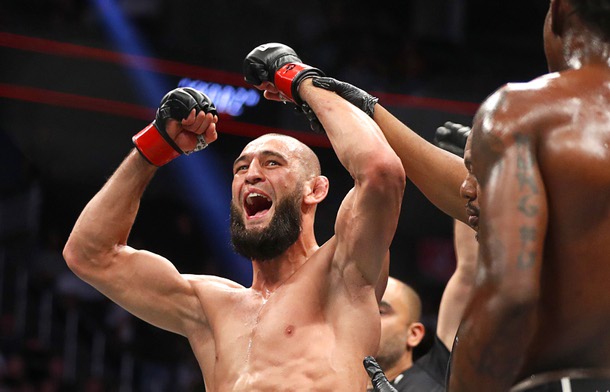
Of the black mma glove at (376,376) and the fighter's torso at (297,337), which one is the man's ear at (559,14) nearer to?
the black mma glove at (376,376)

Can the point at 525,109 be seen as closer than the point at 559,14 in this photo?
Yes

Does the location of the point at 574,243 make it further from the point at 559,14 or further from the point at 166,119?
the point at 166,119

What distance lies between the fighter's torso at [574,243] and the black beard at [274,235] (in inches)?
52.4

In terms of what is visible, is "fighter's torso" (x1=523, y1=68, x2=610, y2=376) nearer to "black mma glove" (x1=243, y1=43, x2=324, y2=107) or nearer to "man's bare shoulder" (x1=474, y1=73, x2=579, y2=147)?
"man's bare shoulder" (x1=474, y1=73, x2=579, y2=147)

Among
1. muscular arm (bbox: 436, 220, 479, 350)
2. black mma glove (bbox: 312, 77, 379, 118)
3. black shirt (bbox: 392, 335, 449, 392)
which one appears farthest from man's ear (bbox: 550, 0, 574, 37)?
black shirt (bbox: 392, 335, 449, 392)

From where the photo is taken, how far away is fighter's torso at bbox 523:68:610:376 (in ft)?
4.03

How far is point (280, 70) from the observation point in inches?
95.6

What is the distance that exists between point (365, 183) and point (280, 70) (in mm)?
409

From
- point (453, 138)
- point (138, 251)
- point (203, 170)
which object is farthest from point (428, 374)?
point (203, 170)

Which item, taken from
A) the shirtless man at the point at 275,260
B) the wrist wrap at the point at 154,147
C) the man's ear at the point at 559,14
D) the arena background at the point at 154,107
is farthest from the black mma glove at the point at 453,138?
the arena background at the point at 154,107

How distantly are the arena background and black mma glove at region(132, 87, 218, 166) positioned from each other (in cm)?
388

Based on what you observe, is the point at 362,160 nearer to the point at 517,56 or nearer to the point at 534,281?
the point at 534,281

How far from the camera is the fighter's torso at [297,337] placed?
225 centimetres

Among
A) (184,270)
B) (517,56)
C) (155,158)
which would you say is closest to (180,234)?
(184,270)
